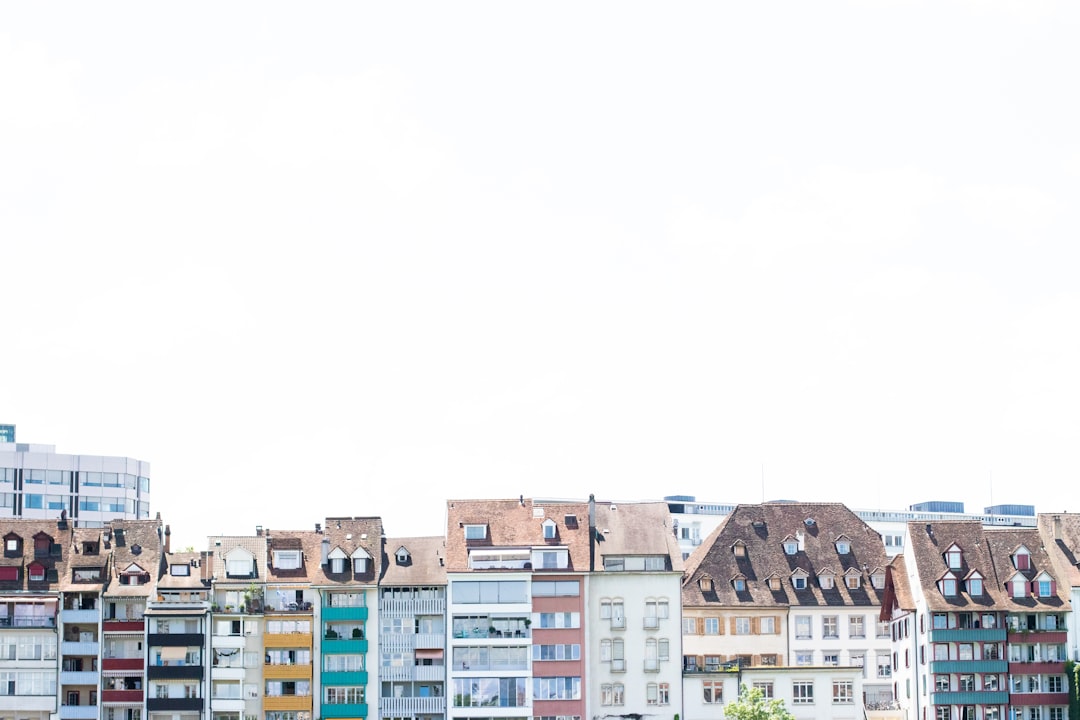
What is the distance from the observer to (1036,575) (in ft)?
519

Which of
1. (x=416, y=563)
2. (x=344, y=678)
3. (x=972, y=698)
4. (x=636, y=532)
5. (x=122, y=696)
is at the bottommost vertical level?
(x=972, y=698)

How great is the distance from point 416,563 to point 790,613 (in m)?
33.1

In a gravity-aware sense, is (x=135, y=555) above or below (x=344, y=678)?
above

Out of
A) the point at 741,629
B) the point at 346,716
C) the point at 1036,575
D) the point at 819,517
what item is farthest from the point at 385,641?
A: the point at 1036,575

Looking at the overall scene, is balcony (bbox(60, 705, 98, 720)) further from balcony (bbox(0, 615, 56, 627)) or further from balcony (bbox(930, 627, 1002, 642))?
balcony (bbox(930, 627, 1002, 642))

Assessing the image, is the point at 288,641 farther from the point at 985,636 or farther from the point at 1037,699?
the point at 1037,699

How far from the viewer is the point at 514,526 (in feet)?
522

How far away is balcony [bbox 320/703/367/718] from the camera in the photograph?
499 feet

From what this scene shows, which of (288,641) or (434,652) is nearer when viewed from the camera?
(288,641)

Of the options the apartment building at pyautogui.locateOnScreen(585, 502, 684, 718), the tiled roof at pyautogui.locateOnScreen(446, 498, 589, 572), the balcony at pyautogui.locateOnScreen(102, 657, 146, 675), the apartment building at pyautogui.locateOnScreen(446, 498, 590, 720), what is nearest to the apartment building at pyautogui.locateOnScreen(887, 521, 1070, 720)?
the apartment building at pyautogui.locateOnScreen(585, 502, 684, 718)

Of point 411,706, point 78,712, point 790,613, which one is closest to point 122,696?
point 78,712

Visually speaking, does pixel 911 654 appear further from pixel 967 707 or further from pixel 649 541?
pixel 649 541

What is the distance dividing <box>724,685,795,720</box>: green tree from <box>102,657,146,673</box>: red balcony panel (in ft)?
156

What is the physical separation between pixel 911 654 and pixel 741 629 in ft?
47.7
